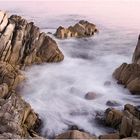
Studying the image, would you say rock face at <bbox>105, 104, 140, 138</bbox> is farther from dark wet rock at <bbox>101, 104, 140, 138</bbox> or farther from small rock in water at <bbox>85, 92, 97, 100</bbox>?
small rock in water at <bbox>85, 92, 97, 100</bbox>

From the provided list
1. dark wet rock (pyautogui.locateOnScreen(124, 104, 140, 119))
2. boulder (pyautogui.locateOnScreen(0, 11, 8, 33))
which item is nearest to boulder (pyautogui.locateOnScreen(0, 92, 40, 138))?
dark wet rock (pyautogui.locateOnScreen(124, 104, 140, 119))

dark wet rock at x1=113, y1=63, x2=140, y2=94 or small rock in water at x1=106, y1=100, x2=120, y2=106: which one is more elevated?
dark wet rock at x1=113, y1=63, x2=140, y2=94

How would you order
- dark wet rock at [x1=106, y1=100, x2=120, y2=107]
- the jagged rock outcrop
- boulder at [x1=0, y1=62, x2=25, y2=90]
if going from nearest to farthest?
dark wet rock at [x1=106, y1=100, x2=120, y2=107], boulder at [x1=0, y1=62, x2=25, y2=90], the jagged rock outcrop

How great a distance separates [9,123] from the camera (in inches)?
568

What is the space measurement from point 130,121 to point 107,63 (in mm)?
9866

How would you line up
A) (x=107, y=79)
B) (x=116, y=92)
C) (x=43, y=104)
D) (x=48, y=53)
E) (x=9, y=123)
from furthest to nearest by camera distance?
(x=48, y=53)
(x=107, y=79)
(x=116, y=92)
(x=43, y=104)
(x=9, y=123)

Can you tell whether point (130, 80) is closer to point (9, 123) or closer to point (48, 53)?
point (48, 53)

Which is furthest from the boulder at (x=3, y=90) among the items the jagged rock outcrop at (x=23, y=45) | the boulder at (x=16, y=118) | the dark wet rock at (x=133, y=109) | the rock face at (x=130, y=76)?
the rock face at (x=130, y=76)

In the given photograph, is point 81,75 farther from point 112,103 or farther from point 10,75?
point 10,75

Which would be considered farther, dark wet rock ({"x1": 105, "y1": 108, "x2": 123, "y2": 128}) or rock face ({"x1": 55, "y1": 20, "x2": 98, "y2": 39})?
rock face ({"x1": 55, "y1": 20, "x2": 98, "y2": 39})

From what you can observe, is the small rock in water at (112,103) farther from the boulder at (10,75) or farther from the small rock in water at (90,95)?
the boulder at (10,75)

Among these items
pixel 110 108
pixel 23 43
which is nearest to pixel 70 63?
pixel 23 43

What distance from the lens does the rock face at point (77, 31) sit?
3021cm

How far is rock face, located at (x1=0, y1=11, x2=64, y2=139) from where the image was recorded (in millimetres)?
15148
